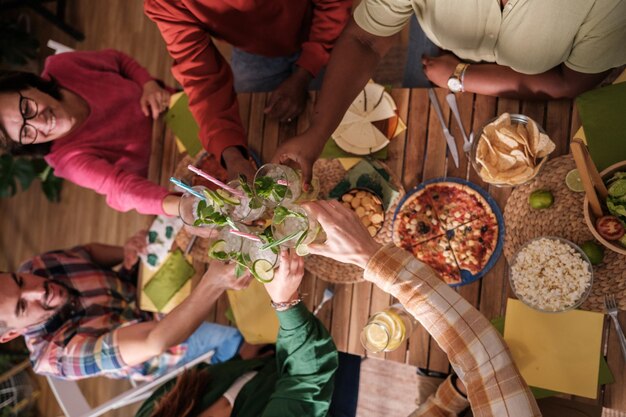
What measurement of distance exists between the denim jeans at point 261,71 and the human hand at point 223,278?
0.89 m

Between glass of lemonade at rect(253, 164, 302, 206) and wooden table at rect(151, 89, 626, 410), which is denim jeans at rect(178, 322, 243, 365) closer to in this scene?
wooden table at rect(151, 89, 626, 410)

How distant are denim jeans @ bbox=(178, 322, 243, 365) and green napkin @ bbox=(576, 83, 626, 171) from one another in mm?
1654

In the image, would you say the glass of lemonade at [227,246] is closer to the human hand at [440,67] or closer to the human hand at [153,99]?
the human hand at [440,67]

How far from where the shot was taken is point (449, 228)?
58.9 inches

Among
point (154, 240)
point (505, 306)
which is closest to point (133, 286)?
point (154, 240)

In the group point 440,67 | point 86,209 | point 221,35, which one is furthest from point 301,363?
point 86,209

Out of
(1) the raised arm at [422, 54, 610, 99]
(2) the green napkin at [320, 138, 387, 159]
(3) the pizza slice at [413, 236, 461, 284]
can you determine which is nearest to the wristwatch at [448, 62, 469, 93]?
(1) the raised arm at [422, 54, 610, 99]

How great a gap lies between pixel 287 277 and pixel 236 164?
17.9 inches

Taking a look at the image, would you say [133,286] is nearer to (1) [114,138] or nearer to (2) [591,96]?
(1) [114,138]

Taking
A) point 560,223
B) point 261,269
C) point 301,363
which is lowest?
point 301,363

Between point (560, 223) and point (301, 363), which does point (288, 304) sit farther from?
point (560, 223)

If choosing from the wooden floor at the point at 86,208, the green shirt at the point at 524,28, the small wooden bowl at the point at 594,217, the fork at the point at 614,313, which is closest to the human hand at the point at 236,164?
the green shirt at the point at 524,28

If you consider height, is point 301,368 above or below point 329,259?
below

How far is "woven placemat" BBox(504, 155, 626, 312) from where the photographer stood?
52.0 inches
